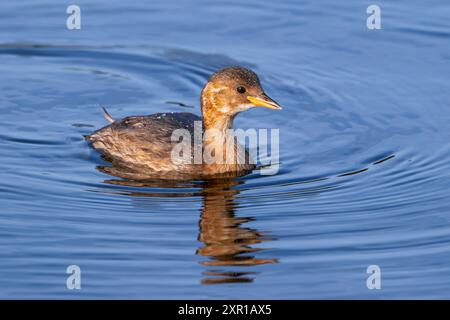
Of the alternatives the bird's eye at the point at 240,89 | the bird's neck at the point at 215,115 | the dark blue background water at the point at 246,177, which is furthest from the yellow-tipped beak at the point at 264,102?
the dark blue background water at the point at 246,177

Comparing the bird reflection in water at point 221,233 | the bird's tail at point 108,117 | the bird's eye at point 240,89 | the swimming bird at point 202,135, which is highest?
the bird's tail at point 108,117

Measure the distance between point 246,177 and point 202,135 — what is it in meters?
0.87

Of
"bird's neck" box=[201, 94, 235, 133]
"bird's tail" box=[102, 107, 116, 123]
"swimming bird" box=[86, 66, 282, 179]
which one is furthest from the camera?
"bird's tail" box=[102, 107, 116, 123]

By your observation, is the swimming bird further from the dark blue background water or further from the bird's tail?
the bird's tail

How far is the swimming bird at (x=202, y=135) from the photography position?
12852 mm

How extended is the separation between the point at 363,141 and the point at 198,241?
3886mm

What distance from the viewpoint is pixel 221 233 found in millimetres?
11203

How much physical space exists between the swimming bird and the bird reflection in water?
231mm

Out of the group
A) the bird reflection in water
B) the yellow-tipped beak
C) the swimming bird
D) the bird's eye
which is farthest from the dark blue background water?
the bird's eye

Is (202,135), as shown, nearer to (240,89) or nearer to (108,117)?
(240,89)

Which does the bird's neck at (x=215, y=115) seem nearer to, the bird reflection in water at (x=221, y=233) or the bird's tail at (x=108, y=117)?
the bird reflection in water at (x=221, y=233)

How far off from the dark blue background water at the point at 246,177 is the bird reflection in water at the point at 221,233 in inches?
1.0

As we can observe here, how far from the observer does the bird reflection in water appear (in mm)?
10219
